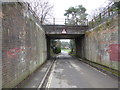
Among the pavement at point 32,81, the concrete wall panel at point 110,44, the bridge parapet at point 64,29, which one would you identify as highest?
the bridge parapet at point 64,29

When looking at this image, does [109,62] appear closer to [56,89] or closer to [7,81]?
[56,89]

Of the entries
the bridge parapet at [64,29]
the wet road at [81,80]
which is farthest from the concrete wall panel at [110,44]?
the bridge parapet at [64,29]

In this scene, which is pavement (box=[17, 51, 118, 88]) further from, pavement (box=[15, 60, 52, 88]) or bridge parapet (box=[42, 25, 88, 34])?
bridge parapet (box=[42, 25, 88, 34])

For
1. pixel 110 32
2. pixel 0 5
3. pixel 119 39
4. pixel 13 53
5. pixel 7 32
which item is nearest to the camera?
pixel 0 5

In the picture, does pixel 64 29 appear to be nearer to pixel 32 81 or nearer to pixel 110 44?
pixel 110 44

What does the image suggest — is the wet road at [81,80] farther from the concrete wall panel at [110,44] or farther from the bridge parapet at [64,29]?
the bridge parapet at [64,29]

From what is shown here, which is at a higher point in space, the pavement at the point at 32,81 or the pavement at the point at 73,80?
the pavement at the point at 32,81

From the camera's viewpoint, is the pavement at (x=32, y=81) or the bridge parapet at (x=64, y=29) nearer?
the pavement at (x=32, y=81)

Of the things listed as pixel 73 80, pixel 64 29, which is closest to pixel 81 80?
pixel 73 80

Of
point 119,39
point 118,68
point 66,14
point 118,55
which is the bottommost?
point 118,68

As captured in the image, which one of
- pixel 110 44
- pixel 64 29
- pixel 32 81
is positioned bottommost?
pixel 32 81

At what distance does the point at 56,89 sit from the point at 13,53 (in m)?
2.62

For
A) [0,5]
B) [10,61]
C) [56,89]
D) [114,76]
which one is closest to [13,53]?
[10,61]

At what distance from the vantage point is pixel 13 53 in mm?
4863
